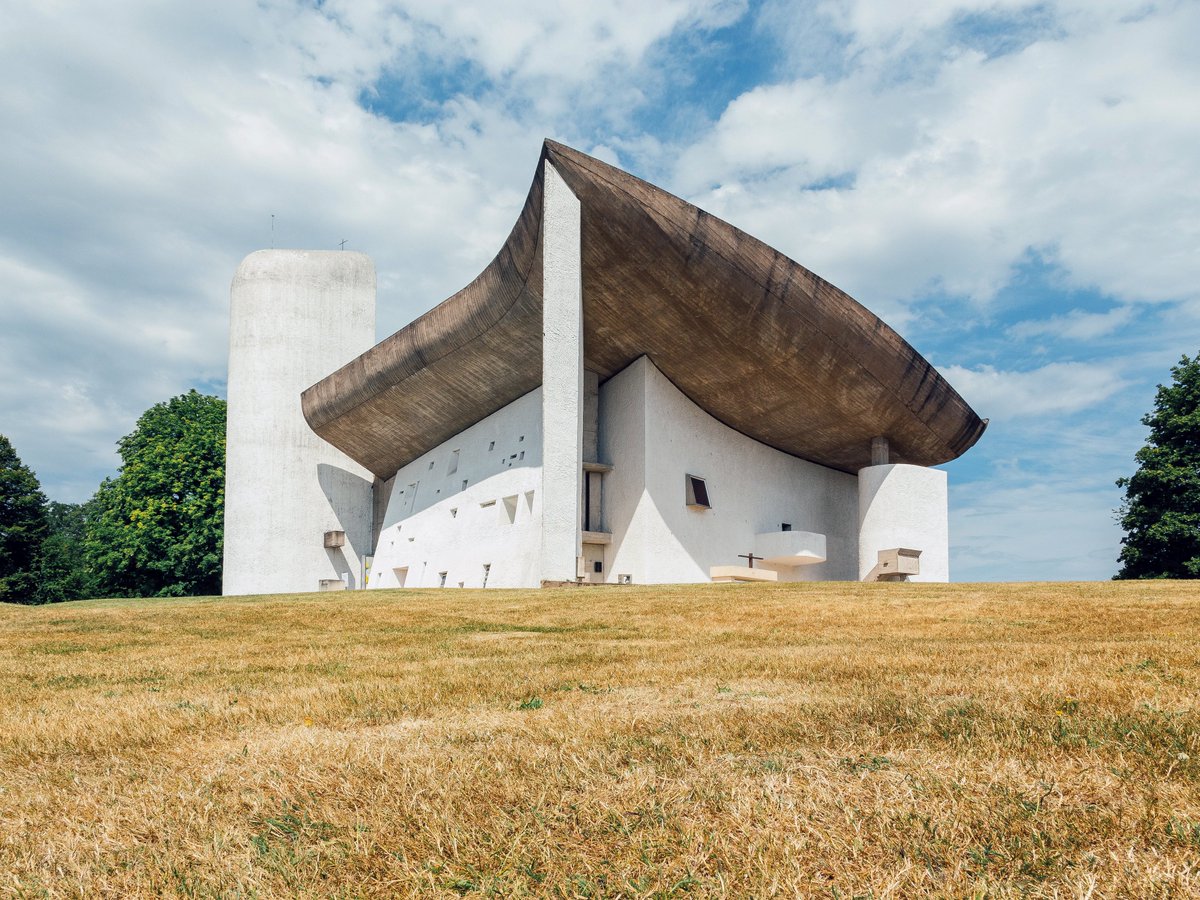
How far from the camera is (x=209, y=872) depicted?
2602 mm

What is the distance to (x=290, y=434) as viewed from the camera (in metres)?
38.1

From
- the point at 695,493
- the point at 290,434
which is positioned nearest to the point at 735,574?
the point at 695,493

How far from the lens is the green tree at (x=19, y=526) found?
41.0 metres

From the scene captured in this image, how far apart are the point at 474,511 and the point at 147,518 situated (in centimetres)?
1787

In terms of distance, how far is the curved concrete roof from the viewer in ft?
72.3

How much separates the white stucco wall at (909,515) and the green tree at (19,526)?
35.7m

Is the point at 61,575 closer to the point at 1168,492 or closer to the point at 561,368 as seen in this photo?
the point at 561,368

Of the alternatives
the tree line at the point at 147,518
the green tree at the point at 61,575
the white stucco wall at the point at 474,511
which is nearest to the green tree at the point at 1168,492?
the white stucco wall at the point at 474,511

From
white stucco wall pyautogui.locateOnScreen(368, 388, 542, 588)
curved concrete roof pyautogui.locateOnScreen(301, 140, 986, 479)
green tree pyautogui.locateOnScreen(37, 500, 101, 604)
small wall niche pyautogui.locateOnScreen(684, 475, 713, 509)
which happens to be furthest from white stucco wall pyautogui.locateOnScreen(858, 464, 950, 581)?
green tree pyautogui.locateOnScreen(37, 500, 101, 604)

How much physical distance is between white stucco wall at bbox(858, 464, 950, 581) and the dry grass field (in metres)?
21.4

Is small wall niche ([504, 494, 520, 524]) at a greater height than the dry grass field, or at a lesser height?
greater

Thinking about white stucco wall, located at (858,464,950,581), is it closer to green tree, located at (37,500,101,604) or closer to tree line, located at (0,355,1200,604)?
tree line, located at (0,355,1200,604)

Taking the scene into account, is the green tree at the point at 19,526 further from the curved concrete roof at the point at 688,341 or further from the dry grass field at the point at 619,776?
the dry grass field at the point at 619,776

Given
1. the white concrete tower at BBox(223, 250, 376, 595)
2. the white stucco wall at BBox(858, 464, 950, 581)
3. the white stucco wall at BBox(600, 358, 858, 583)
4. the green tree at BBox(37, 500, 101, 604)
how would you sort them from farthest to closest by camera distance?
the green tree at BBox(37, 500, 101, 604), the white concrete tower at BBox(223, 250, 376, 595), the white stucco wall at BBox(858, 464, 950, 581), the white stucco wall at BBox(600, 358, 858, 583)
